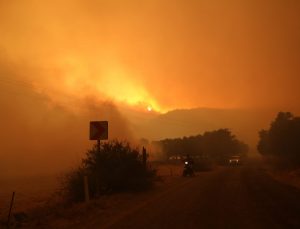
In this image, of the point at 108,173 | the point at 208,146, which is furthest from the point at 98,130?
the point at 208,146

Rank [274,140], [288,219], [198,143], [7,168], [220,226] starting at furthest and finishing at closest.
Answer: [198,143]
[274,140]
[7,168]
[288,219]
[220,226]

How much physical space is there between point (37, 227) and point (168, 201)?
666cm

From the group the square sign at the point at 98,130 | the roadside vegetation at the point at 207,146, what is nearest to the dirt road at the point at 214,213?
the square sign at the point at 98,130

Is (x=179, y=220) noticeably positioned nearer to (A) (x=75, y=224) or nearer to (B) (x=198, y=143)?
(A) (x=75, y=224)

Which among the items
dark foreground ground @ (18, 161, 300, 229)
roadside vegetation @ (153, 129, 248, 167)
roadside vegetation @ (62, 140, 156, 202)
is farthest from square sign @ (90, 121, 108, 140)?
roadside vegetation @ (153, 129, 248, 167)

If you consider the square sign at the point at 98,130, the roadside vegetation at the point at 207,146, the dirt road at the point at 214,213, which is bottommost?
the dirt road at the point at 214,213

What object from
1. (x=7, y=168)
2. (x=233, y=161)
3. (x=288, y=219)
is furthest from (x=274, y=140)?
(x=288, y=219)

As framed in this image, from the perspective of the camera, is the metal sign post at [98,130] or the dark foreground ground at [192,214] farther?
the metal sign post at [98,130]

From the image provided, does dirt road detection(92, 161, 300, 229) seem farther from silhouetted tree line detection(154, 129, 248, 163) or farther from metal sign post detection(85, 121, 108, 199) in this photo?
silhouetted tree line detection(154, 129, 248, 163)

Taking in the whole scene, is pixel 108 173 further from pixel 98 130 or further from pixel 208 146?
pixel 208 146

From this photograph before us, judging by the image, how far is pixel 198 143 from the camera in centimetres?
17275

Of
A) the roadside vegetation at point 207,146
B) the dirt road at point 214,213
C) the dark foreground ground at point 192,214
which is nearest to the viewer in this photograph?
the dirt road at point 214,213

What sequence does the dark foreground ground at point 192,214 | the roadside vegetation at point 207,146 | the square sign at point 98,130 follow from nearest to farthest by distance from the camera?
the dark foreground ground at point 192,214 < the square sign at point 98,130 < the roadside vegetation at point 207,146

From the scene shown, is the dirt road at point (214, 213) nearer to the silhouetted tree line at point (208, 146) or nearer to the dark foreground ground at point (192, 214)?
the dark foreground ground at point (192, 214)
